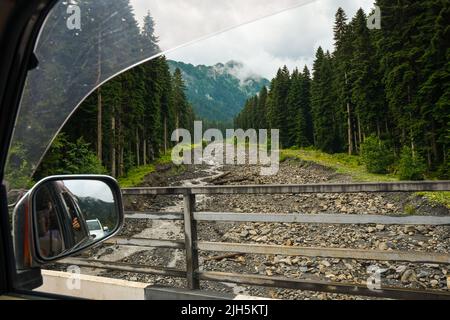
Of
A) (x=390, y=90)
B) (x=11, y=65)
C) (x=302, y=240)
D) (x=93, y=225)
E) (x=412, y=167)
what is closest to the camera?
(x=11, y=65)

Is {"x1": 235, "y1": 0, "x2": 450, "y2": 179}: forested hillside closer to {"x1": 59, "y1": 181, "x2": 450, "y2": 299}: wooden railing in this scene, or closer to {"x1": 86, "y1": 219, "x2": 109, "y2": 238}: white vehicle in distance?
{"x1": 59, "y1": 181, "x2": 450, "y2": 299}: wooden railing

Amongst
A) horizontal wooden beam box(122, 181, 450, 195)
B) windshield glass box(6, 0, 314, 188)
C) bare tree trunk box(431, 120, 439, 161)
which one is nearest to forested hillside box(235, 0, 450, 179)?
bare tree trunk box(431, 120, 439, 161)

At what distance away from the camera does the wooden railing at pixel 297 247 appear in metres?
2.54

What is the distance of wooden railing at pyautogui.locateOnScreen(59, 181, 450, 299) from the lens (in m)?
2.54

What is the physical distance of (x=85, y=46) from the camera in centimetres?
103

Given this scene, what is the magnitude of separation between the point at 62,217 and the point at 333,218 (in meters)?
2.31

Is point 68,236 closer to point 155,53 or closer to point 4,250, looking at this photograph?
point 4,250

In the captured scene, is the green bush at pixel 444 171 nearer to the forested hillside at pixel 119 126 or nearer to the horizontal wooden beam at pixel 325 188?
the forested hillside at pixel 119 126

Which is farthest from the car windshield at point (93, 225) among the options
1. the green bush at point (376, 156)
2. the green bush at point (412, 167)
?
the green bush at point (376, 156)

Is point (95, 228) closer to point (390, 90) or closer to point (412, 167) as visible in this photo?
point (412, 167)

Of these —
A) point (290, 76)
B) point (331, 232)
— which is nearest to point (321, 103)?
point (290, 76)

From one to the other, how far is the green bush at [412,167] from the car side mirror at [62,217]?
73.7 feet

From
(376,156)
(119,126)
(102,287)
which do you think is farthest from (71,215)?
(119,126)

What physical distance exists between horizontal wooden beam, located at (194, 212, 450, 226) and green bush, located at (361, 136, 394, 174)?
79.0 feet
